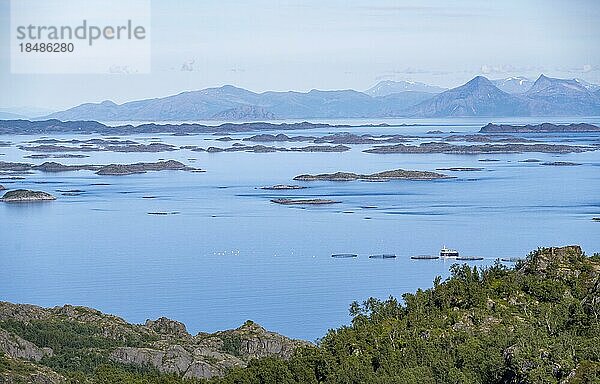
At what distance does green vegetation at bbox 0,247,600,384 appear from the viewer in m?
9.73

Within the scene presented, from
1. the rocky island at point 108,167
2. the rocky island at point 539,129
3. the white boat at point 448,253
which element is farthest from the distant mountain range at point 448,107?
the white boat at point 448,253

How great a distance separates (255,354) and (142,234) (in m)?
18.3

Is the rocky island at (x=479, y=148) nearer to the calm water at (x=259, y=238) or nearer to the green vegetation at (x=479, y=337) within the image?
the calm water at (x=259, y=238)

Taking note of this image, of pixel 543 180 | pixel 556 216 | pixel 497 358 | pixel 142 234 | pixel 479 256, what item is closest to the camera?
pixel 497 358

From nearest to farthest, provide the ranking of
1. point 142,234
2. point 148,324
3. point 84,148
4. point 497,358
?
point 497,358 < point 148,324 < point 142,234 < point 84,148

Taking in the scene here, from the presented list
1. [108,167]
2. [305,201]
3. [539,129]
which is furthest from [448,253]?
[539,129]

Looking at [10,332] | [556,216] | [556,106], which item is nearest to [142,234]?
[556,216]

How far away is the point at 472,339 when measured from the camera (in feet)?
35.7

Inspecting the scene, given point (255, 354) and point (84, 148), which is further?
point (84, 148)

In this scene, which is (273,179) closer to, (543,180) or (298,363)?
(543,180)

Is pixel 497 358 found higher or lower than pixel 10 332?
higher

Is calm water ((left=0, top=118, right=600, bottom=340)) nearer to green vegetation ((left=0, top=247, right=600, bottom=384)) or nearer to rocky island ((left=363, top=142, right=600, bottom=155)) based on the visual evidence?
green vegetation ((left=0, top=247, right=600, bottom=384))

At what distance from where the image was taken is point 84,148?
256 ft

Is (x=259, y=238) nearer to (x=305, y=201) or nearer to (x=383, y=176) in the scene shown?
(x=305, y=201)
